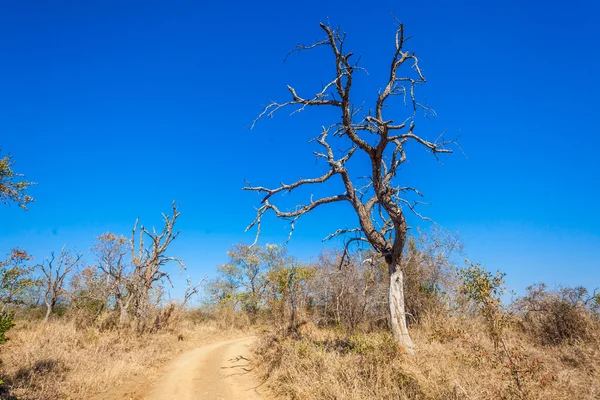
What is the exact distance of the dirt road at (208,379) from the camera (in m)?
7.93

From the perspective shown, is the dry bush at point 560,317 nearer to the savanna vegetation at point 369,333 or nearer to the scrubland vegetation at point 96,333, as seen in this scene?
the savanna vegetation at point 369,333

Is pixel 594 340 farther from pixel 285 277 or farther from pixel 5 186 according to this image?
pixel 5 186

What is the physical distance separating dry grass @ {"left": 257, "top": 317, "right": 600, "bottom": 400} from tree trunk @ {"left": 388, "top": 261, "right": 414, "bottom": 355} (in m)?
0.28

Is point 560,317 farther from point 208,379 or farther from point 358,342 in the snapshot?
point 208,379

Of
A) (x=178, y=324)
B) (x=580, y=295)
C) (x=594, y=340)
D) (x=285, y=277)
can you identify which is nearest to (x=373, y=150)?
(x=285, y=277)

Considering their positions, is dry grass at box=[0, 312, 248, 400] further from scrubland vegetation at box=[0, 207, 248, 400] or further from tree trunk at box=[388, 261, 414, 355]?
tree trunk at box=[388, 261, 414, 355]

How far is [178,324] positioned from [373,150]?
18830 millimetres

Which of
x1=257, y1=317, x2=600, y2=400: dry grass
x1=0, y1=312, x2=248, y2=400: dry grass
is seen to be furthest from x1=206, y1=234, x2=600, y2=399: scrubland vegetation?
x1=0, y1=312, x2=248, y2=400: dry grass

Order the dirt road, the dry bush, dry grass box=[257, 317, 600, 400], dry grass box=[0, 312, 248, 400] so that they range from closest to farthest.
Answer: dry grass box=[257, 317, 600, 400] < dry grass box=[0, 312, 248, 400] < the dirt road < the dry bush

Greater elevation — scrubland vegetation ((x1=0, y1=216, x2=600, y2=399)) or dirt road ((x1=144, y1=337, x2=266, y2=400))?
scrubland vegetation ((x1=0, y1=216, x2=600, y2=399))

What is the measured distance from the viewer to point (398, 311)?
7.15 meters

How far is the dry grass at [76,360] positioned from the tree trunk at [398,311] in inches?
318

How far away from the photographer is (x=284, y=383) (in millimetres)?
7664

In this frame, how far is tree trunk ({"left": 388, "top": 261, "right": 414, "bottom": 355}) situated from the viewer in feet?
22.4
